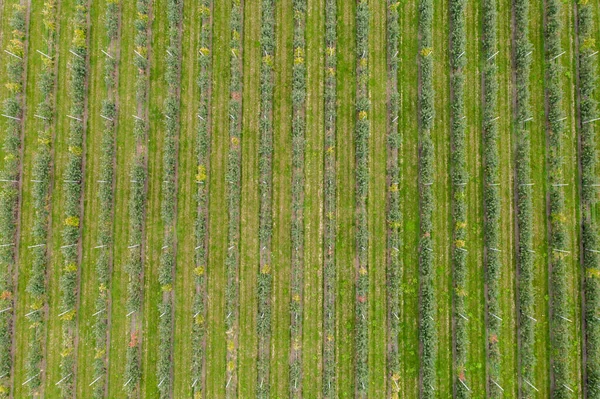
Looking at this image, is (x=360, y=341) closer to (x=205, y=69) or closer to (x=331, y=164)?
(x=331, y=164)

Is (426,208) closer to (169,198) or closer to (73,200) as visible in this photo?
(169,198)

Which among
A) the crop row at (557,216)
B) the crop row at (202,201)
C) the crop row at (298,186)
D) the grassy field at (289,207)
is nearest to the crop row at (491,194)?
the grassy field at (289,207)

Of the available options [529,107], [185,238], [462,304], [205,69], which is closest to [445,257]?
[462,304]

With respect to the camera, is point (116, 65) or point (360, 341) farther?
point (116, 65)

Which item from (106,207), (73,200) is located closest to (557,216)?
(106,207)

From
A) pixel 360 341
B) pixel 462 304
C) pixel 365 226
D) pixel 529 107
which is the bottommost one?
pixel 360 341
